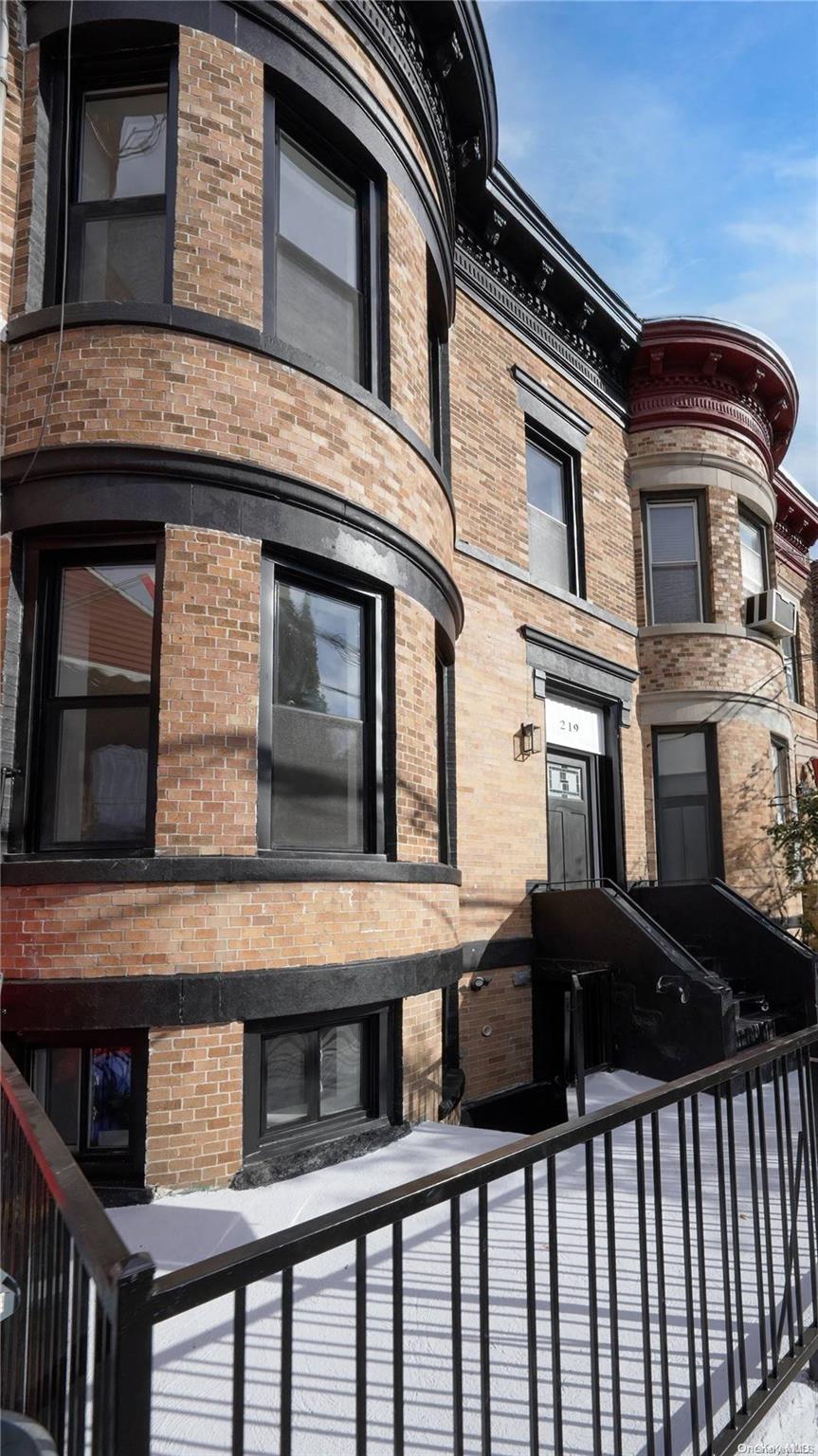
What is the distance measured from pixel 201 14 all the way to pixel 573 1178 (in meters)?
7.59

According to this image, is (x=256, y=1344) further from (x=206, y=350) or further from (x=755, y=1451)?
(x=206, y=350)

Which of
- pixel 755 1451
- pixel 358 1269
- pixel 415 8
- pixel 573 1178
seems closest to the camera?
pixel 358 1269

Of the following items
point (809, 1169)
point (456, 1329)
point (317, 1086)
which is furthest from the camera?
point (317, 1086)

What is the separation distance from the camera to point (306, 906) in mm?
5566

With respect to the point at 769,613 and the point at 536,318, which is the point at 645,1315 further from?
the point at 769,613

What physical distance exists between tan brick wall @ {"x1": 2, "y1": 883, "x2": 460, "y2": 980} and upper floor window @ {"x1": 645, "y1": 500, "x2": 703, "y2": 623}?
9.05 metres

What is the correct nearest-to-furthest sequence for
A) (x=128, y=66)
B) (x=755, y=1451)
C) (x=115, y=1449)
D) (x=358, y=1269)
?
(x=115, y=1449)
(x=358, y=1269)
(x=755, y=1451)
(x=128, y=66)

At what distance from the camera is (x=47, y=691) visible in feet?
17.9

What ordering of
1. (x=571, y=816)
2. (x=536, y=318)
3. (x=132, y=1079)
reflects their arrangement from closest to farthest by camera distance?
1. (x=132, y=1079)
2. (x=571, y=816)
3. (x=536, y=318)

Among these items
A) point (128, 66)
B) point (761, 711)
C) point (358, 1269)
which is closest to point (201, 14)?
point (128, 66)

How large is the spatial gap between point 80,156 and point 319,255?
67.3 inches

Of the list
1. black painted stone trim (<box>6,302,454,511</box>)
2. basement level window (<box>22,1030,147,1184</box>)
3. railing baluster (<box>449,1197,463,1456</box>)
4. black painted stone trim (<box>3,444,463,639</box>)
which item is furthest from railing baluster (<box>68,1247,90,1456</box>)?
black painted stone trim (<box>6,302,454,511</box>)

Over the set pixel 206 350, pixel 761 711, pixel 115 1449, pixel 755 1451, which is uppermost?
A: pixel 206 350

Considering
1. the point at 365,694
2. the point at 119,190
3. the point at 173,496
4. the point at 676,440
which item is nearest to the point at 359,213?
the point at 119,190
